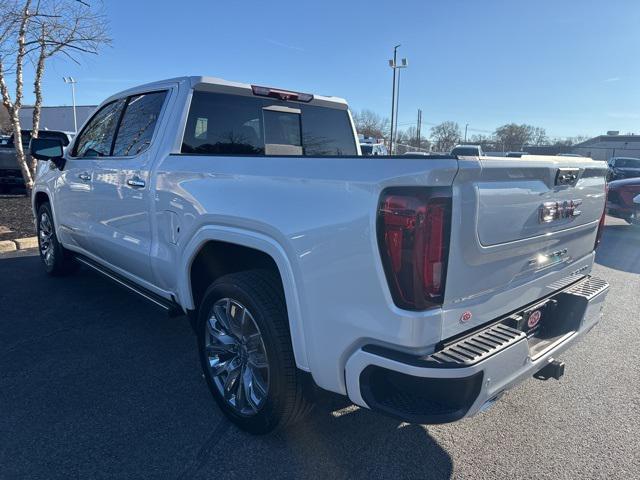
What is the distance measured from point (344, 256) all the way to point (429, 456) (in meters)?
1.30

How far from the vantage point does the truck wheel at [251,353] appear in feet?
7.77

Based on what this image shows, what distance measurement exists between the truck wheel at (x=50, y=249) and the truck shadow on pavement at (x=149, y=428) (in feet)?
5.01

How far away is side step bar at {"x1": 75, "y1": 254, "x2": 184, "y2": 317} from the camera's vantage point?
3330 millimetres

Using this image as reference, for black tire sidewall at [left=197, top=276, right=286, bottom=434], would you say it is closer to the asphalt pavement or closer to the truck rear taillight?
the asphalt pavement

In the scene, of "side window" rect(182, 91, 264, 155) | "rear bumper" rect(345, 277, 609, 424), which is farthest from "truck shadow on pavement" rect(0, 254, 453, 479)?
"side window" rect(182, 91, 264, 155)

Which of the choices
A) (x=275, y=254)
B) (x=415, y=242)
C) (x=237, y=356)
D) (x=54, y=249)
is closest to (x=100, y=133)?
(x=54, y=249)

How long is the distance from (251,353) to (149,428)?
2.42 feet

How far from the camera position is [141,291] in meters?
3.66

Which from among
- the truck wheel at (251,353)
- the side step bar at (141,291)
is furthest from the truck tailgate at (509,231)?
the side step bar at (141,291)

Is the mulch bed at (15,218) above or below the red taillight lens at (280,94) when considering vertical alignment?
below

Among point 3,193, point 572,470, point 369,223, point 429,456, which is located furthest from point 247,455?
point 3,193

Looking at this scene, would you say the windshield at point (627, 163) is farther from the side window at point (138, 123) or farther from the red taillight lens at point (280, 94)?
the side window at point (138, 123)

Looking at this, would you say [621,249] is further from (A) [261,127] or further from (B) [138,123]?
(B) [138,123]

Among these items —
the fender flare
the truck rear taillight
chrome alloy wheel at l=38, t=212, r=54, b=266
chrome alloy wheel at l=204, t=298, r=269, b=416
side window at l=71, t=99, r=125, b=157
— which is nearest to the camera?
the truck rear taillight
